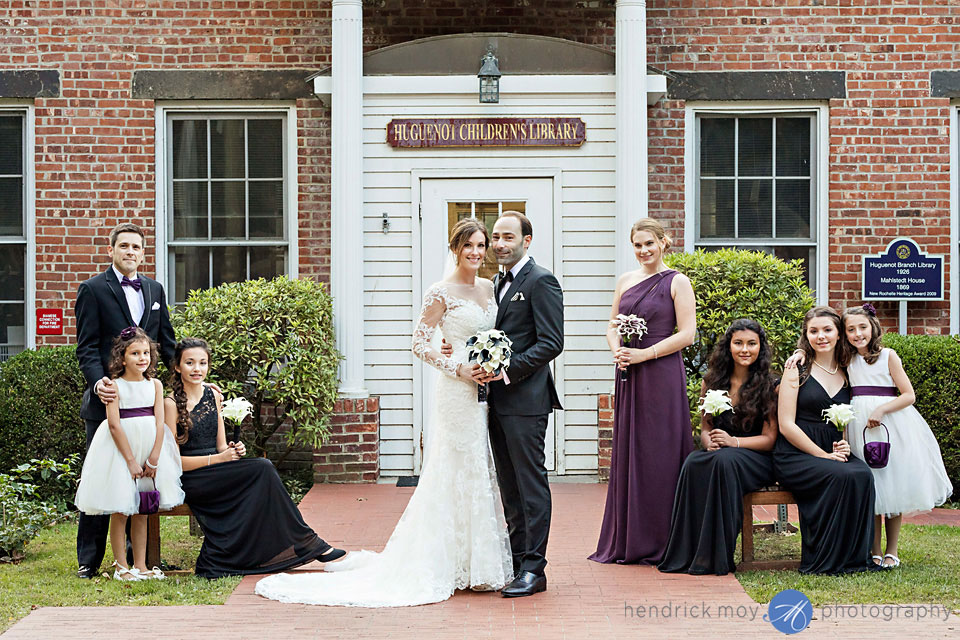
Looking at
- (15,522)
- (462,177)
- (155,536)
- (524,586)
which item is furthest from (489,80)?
(15,522)

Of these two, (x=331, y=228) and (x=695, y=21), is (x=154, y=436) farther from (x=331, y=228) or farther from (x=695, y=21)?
(x=695, y=21)

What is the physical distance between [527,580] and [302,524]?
1.43m

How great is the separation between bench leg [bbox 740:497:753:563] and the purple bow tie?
3714mm

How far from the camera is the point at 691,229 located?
9914 mm

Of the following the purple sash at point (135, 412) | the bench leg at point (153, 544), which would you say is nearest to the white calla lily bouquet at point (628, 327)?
the purple sash at point (135, 412)

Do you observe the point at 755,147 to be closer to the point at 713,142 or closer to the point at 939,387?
the point at 713,142

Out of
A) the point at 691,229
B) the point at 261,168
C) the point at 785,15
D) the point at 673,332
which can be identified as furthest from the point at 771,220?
the point at 261,168

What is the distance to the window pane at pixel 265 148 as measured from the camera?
32.6 ft

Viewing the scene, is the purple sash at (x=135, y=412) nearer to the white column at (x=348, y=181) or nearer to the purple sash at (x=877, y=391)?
the white column at (x=348, y=181)

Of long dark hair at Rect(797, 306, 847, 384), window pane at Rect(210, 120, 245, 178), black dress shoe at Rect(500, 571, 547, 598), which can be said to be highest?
window pane at Rect(210, 120, 245, 178)

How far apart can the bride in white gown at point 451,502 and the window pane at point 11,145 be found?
5.70 meters

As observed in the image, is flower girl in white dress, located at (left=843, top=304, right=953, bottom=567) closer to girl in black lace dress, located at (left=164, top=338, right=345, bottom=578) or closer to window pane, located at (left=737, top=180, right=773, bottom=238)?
girl in black lace dress, located at (left=164, top=338, right=345, bottom=578)

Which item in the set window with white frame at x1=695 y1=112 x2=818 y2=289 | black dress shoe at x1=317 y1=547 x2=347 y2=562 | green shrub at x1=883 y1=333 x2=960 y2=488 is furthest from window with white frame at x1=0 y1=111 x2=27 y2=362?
green shrub at x1=883 y1=333 x2=960 y2=488

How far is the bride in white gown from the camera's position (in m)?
5.73
